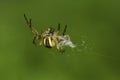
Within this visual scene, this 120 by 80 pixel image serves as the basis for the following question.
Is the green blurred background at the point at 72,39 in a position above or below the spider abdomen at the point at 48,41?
above

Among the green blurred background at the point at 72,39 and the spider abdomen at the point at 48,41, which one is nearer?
the spider abdomen at the point at 48,41

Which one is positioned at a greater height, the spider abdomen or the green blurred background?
the green blurred background

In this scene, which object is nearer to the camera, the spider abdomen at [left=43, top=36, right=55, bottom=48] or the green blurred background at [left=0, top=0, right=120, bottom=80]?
the spider abdomen at [left=43, top=36, right=55, bottom=48]

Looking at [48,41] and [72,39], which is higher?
[72,39]

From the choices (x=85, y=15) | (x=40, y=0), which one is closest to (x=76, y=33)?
(x=85, y=15)

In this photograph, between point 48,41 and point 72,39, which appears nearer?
point 48,41

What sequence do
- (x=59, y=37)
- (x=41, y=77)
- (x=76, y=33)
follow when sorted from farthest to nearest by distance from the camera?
(x=76, y=33) < (x=41, y=77) < (x=59, y=37)

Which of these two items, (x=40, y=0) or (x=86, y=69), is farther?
(x=40, y=0)

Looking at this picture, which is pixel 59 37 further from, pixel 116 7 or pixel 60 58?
pixel 116 7
